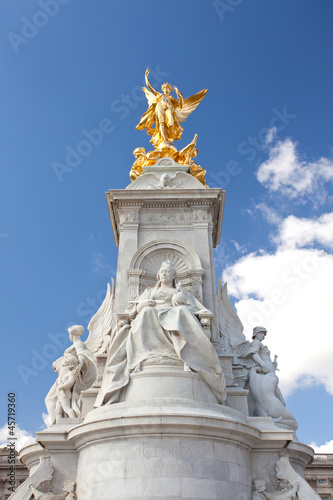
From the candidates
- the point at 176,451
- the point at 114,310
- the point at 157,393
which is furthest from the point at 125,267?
the point at 176,451

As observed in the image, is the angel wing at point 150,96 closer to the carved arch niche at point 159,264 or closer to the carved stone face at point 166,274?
the carved arch niche at point 159,264

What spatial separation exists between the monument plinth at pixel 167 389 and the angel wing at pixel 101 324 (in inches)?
1.2

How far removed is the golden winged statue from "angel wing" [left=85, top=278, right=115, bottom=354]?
579 cm

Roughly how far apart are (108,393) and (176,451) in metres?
1.99

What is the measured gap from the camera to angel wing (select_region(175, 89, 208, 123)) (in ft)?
59.3

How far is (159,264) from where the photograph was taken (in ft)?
46.4

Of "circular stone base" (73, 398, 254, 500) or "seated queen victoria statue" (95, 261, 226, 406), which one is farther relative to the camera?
"seated queen victoria statue" (95, 261, 226, 406)

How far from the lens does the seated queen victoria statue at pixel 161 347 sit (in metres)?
10.3

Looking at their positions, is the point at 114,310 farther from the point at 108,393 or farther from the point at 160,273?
the point at 108,393

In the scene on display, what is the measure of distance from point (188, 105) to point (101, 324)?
29.4 ft

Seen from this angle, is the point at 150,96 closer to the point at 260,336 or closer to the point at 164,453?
the point at 260,336

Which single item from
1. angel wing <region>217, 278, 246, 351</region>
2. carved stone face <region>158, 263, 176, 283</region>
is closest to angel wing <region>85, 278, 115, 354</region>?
carved stone face <region>158, 263, 176, 283</region>

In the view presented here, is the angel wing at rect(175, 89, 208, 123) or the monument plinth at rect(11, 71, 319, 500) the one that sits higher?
the angel wing at rect(175, 89, 208, 123)

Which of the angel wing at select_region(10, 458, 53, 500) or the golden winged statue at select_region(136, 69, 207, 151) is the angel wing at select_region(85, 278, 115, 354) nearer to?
the angel wing at select_region(10, 458, 53, 500)
